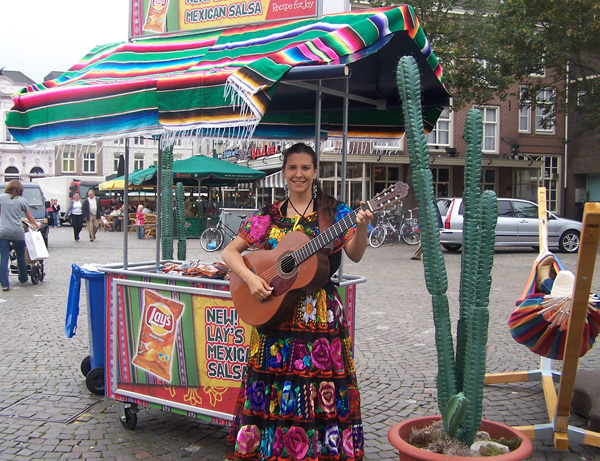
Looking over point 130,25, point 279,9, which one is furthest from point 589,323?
point 130,25

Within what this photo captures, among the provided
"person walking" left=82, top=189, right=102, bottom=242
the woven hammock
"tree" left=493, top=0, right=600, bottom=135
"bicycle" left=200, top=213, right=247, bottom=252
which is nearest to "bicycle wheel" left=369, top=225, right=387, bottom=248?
"bicycle" left=200, top=213, right=247, bottom=252

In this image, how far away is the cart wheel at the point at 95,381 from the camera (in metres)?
4.72

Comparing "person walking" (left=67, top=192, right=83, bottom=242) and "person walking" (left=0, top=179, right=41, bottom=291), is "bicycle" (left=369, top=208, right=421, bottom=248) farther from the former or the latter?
"person walking" (left=0, top=179, right=41, bottom=291)

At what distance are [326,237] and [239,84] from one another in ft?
2.78

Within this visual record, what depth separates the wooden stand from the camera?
2824 millimetres

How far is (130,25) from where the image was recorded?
5.01 meters

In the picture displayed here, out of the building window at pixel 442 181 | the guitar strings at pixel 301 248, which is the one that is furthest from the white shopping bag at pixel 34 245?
the building window at pixel 442 181

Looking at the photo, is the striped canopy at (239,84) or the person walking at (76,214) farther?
the person walking at (76,214)

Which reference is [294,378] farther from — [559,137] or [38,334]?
[559,137]

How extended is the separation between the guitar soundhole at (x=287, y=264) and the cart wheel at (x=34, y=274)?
8555 millimetres

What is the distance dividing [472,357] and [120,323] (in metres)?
2.50

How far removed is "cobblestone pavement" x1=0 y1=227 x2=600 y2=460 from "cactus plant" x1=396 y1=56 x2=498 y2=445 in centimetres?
112

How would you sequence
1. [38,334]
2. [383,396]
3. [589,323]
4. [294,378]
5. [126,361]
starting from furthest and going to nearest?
1. [38,334]
2. [383,396]
3. [126,361]
4. [589,323]
5. [294,378]

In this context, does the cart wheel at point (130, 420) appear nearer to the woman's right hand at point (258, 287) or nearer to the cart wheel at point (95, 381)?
the cart wheel at point (95, 381)
